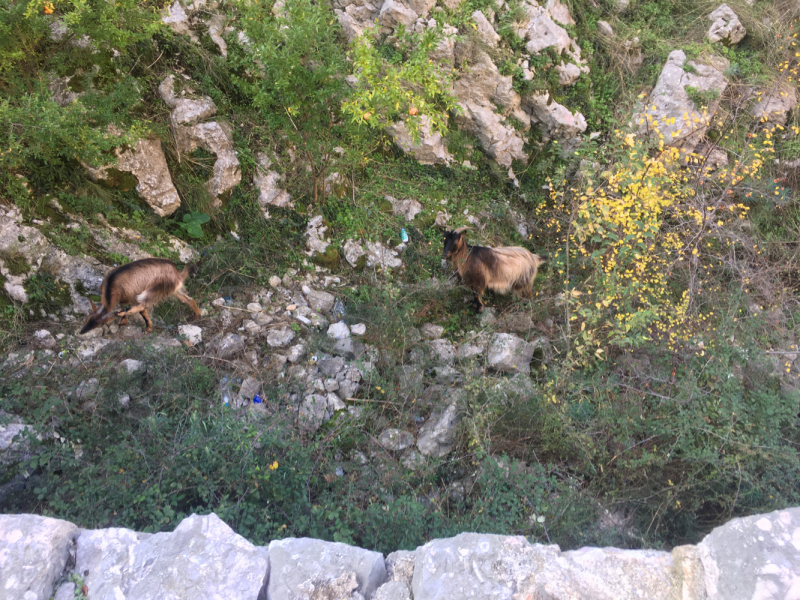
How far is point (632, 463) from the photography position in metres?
3.81

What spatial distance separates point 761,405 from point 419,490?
3.06 metres

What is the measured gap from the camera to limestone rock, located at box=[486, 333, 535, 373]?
4.91m

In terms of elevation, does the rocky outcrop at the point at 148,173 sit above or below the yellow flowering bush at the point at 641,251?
below

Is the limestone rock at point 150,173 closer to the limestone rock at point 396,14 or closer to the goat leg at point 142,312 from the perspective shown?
the goat leg at point 142,312

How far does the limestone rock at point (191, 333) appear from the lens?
15.3 feet

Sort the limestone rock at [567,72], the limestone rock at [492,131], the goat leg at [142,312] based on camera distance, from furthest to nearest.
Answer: the limestone rock at [567,72] < the limestone rock at [492,131] < the goat leg at [142,312]

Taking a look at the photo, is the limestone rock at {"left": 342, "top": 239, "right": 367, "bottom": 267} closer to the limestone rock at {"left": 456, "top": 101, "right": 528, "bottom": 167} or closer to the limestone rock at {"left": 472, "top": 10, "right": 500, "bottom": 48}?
the limestone rock at {"left": 456, "top": 101, "right": 528, "bottom": 167}

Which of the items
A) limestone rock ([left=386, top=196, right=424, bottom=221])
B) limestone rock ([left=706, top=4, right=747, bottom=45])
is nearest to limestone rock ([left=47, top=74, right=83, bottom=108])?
limestone rock ([left=386, top=196, right=424, bottom=221])

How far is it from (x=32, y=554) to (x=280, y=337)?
9.33ft

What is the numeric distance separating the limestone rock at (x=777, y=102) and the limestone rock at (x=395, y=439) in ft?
22.2

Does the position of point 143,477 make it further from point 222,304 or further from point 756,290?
point 756,290

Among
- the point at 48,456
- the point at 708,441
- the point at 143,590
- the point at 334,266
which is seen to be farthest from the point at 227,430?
the point at 708,441

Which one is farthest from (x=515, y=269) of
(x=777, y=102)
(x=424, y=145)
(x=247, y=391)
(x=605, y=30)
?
(x=777, y=102)

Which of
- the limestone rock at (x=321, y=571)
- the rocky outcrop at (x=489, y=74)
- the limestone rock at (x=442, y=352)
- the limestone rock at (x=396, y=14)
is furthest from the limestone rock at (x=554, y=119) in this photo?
the limestone rock at (x=321, y=571)
